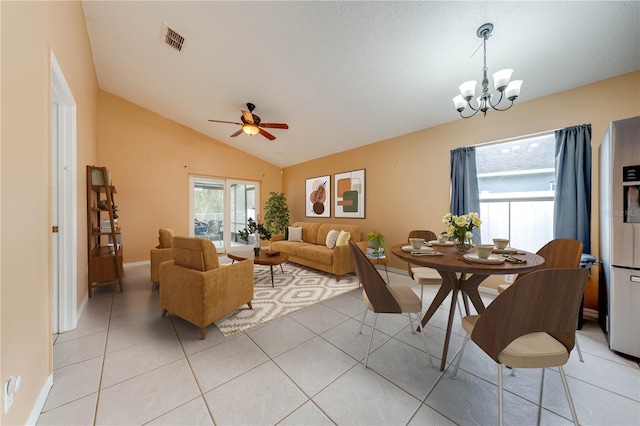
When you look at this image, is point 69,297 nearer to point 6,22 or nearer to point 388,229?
point 6,22

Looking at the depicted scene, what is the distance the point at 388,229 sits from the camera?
4477 mm

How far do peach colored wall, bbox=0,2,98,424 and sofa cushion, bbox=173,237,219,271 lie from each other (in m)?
0.87

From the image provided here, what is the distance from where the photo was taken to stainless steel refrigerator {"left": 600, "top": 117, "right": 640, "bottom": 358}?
1814 millimetres

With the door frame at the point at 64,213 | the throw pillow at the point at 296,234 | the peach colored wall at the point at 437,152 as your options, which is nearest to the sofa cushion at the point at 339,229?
the peach colored wall at the point at 437,152

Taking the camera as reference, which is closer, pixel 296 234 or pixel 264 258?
pixel 264 258

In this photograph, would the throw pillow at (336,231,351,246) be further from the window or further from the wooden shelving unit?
the wooden shelving unit

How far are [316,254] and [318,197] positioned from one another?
206cm

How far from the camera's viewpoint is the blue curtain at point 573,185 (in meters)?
2.55

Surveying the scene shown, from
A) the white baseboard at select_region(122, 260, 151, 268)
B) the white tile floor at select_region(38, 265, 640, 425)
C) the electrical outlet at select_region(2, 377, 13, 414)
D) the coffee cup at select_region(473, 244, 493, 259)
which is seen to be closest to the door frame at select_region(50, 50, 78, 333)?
the white tile floor at select_region(38, 265, 640, 425)

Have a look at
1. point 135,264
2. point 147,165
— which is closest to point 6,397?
point 135,264

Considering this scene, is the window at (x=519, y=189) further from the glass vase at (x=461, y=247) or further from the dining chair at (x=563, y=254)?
the glass vase at (x=461, y=247)

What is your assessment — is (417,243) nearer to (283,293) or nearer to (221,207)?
(283,293)

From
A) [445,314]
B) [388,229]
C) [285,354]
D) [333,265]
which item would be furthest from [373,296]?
[388,229]

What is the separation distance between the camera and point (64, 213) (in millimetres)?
2256
